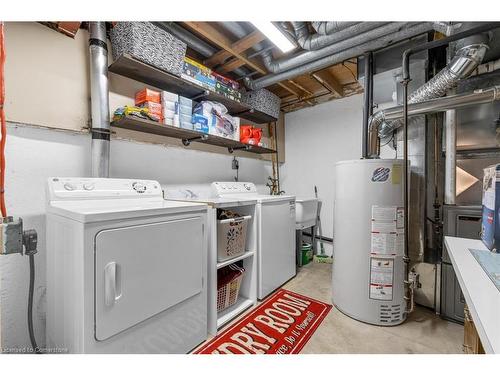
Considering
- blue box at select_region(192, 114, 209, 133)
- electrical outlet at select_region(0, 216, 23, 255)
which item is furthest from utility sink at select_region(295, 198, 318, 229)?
electrical outlet at select_region(0, 216, 23, 255)

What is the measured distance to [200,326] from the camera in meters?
1.57

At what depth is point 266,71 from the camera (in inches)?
100

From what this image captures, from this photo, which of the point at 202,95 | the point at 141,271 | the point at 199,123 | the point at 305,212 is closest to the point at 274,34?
the point at 202,95

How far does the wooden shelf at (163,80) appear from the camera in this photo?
5.73 ft

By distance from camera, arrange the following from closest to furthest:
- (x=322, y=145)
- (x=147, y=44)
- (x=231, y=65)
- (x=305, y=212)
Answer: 1. (x=147, y=44)
2. (x=231, y=65)
3. (x=305, y=212)
4. (x=322, y=145)

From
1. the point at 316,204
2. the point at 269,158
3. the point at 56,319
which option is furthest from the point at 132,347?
the point at 269,158

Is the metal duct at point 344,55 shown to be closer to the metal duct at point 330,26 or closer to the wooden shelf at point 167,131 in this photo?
the metal duct at point 330,26

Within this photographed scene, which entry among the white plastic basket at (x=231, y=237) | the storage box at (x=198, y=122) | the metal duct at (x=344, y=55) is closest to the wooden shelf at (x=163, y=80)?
the storage box at (x=198, y=122)

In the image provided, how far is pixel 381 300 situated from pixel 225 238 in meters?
1.40

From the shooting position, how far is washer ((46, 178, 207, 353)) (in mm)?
1034

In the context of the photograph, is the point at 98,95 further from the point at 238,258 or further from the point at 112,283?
the point at 238,258

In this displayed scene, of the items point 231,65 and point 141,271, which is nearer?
point 141,271

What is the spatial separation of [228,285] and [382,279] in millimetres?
1298

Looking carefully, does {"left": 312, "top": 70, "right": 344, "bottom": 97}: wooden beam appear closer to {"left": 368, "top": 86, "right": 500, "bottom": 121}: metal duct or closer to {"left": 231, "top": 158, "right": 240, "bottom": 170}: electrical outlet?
{"left": 368, "top": 86, "right": 500, "bottom": 121}: metal duct
